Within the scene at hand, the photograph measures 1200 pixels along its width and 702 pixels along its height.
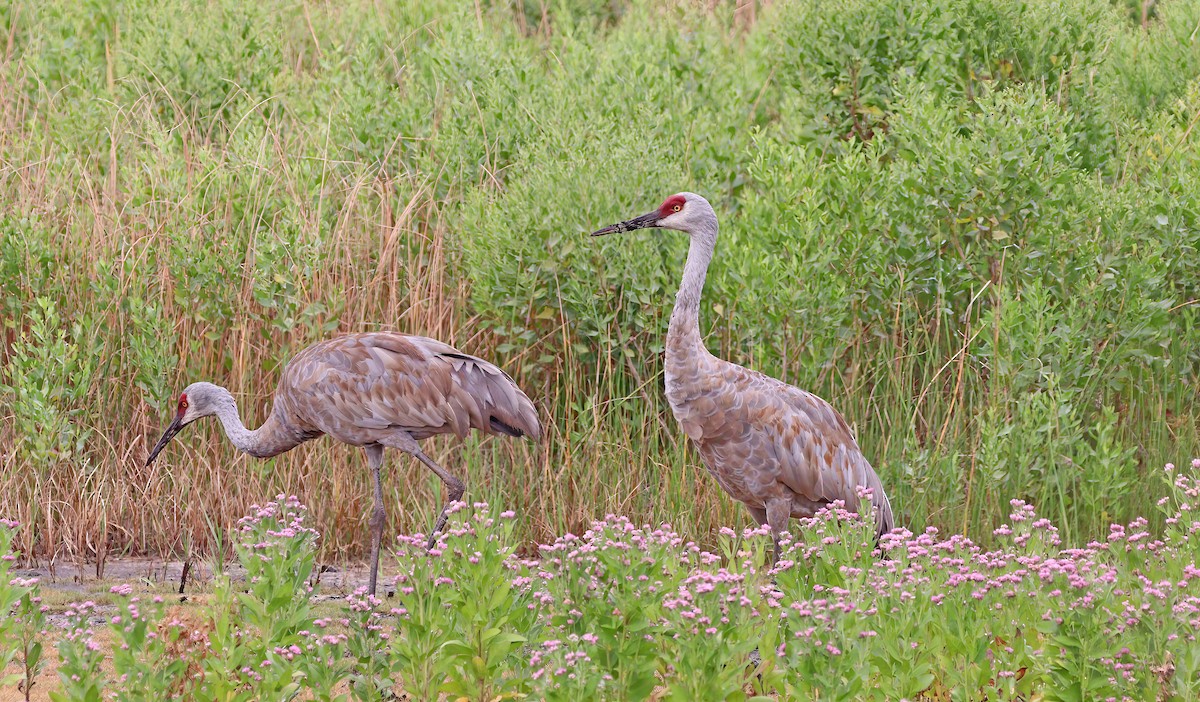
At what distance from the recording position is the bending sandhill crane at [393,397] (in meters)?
7.04

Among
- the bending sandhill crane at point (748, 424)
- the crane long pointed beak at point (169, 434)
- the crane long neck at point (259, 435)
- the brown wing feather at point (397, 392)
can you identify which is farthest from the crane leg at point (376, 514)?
the bending sandhill crane at point (748, 424)

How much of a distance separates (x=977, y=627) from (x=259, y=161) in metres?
5.42

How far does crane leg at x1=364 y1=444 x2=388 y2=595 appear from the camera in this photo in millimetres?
6980

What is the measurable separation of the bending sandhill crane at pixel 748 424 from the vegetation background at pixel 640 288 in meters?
0.77

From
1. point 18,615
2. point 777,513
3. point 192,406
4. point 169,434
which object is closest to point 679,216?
point 777,513

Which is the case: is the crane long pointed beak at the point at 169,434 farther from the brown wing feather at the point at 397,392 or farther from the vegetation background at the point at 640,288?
the brown wing feather at the point at 397,392

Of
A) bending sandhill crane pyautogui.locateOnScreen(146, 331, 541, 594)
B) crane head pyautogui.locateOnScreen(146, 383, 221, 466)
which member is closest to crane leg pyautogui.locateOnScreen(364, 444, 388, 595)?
bending sandhill crane pyautogui.locateOnScreen(146, 331, 541, 594)

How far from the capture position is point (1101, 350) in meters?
7.56

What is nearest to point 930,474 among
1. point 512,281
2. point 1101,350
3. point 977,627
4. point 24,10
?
point 1101,350

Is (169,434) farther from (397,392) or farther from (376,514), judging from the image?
(397,392)

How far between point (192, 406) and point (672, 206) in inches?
104

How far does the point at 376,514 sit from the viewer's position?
7227 mm

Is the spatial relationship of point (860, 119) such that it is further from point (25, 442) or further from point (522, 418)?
point (25, 442)

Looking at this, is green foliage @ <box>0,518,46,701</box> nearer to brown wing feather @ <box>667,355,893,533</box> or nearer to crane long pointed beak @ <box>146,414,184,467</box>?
crane long pointed beak @ <box>146,414,184,467</box>
